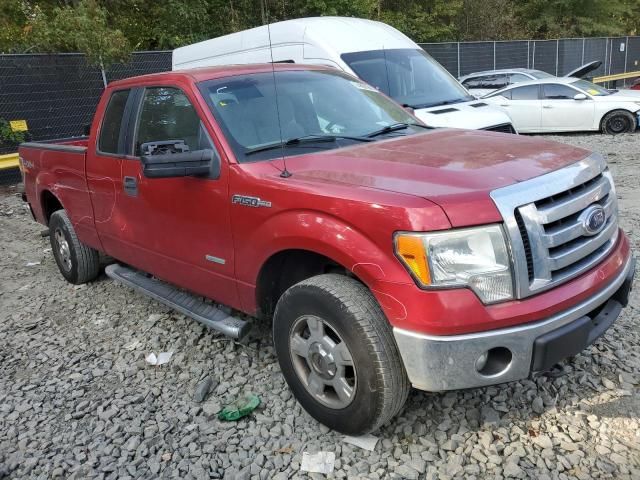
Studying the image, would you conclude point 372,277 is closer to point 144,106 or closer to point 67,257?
point 144,106

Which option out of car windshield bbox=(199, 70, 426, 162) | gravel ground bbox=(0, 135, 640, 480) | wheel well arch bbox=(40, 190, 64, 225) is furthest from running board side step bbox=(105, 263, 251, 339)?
wheel well arch bbox=(40, 190, 64, 225)

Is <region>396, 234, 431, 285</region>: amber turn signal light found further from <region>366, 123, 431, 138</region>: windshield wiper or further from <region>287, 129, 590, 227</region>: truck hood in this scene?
<region>366, 123, 431, 138</region>: windshield wiper

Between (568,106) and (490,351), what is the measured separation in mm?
11816

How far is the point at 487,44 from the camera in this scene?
20734 mm

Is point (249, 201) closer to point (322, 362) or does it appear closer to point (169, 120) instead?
point (322, 362)

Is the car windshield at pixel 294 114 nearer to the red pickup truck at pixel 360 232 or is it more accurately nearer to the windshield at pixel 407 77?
the red pickup truck at pixel 360 232

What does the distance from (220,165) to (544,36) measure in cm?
3435

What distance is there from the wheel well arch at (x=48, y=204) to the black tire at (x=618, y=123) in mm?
11503

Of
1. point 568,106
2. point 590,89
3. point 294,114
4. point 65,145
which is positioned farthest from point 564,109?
point 65,145

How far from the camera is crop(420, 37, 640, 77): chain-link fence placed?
770 inches

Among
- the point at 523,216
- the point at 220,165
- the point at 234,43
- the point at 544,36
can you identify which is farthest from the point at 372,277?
the point at 544,36

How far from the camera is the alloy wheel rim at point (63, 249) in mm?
5548

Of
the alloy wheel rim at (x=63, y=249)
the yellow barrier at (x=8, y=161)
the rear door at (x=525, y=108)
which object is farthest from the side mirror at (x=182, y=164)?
the rear door at (x=525, y=108)

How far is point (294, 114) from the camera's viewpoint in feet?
12.1
